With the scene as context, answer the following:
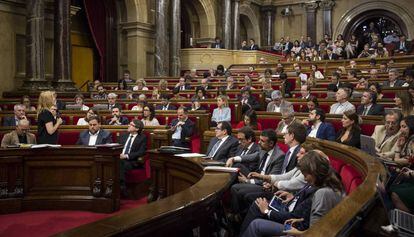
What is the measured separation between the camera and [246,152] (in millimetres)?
4312

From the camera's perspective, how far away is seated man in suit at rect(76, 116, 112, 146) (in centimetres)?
553

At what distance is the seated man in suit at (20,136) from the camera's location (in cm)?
518

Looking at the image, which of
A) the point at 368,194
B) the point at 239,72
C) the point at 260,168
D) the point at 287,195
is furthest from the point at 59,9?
the point at 368,194

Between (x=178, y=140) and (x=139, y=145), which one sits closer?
(x=139, y=145)

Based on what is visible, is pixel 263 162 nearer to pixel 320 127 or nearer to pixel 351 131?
pixel 351 131

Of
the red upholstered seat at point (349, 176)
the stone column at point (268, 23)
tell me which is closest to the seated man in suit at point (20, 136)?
the red upholstered seat at point (349, 176)

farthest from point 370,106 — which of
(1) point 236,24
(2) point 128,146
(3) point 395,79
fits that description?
(1) point 236,24

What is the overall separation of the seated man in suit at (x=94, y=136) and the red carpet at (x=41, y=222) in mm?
954

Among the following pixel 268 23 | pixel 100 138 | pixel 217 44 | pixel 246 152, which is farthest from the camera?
pixel 268 23

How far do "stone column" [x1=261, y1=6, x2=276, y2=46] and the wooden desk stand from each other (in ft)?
55.3

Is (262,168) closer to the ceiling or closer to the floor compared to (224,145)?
closer to the floor

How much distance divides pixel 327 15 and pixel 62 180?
16.9m

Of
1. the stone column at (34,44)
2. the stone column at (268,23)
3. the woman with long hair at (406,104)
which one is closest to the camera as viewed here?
the woman with long hair at (406,104)

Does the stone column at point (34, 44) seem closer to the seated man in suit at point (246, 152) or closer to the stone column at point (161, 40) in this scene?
the stone column at point (161, 40)
